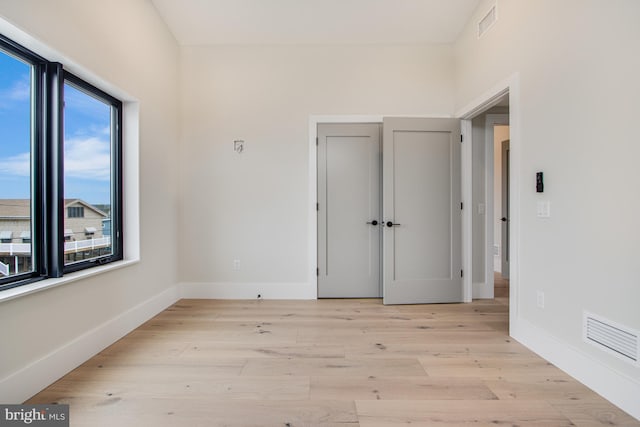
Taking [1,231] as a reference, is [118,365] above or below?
below

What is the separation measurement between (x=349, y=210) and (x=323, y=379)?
6.90ft

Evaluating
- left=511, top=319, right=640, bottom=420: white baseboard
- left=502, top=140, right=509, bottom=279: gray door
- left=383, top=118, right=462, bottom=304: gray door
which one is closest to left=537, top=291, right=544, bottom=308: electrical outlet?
left=511, top=319, right=640, bottom=420: white baseboard

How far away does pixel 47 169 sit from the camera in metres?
1.98

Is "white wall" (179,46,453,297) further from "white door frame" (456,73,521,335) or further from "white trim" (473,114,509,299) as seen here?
"white door frame" (456,73,521,335)

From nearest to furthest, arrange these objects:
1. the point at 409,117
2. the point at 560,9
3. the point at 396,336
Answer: the point at 560,9
the point at 396,336
the point at 409,117

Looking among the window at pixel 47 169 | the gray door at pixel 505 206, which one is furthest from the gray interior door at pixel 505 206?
the window at pixel 47 169

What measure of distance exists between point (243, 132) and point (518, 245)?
10.2 ft

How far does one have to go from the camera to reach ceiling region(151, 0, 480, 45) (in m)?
3.00

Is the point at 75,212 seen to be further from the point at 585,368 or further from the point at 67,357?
the point at 585,368

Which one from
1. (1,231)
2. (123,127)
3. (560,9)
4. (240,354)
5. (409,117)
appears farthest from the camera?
(409,117)

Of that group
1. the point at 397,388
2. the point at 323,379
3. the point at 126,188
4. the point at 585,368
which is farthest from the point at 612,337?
the point at 126,188

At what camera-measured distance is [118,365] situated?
2080mm

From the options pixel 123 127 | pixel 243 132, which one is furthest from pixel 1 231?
pixel 243 132

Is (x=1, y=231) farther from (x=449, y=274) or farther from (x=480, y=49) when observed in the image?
(x=480, y=49)
